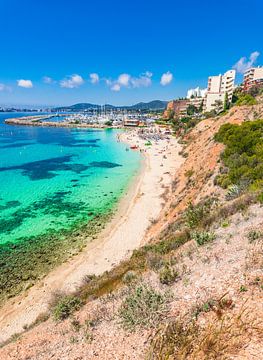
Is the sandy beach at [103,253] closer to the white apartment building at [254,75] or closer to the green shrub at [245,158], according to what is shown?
the green shrub at [245,158]

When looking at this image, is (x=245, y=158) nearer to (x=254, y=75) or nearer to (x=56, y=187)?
(x=56, y=187)

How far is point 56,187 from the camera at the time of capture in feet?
118

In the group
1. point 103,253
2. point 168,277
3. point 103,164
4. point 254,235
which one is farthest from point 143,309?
point 103,164

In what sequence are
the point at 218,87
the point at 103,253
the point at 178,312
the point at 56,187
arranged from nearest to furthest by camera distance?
the point at 178,312, the point at 103,253, the point at 56,187, the point at 218,87

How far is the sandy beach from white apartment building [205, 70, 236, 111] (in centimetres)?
6910

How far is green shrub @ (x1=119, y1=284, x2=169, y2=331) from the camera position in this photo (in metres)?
6.14

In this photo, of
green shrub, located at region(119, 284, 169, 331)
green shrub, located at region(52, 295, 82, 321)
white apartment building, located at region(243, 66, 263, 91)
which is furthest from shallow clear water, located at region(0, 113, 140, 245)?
white apartment building, located at region(243, 66, 263, 91)

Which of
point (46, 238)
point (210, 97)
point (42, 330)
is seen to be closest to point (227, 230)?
point (42, 330)

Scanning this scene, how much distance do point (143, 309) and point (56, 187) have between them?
31.9 metres

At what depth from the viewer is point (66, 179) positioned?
132 ft

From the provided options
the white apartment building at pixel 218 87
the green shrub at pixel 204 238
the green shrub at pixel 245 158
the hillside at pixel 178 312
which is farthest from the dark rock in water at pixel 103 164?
the white apartment building at pixel 218 87

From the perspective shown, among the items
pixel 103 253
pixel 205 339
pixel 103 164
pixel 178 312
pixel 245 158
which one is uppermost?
pixel 245 158

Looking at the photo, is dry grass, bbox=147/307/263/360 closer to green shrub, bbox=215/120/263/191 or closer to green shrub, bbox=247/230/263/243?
green shrub, bbox=247/230/263/243

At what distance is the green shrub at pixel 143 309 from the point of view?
20.1 feet
